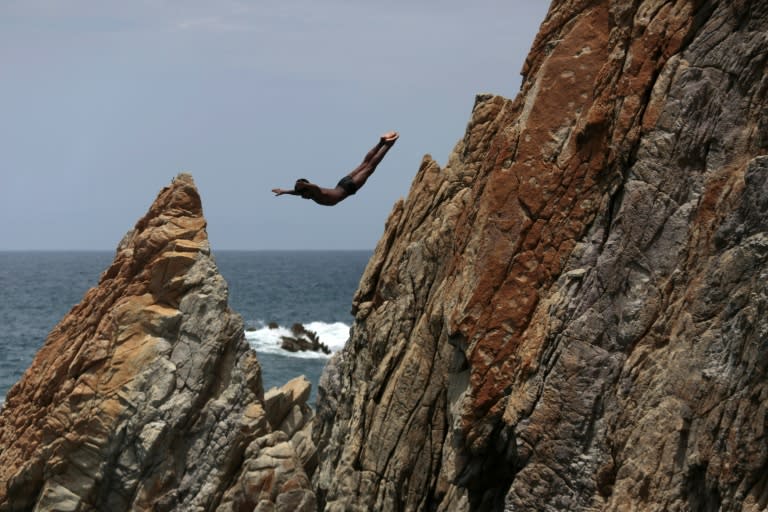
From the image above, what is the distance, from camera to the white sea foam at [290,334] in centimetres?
5959

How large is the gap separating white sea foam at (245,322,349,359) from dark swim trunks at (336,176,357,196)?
40070 millimetres

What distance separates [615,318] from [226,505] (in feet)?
31.1

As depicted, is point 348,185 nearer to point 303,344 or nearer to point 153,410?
point 153,410

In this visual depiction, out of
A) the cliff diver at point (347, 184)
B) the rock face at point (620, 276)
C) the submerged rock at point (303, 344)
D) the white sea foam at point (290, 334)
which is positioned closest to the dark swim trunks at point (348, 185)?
the cliff diver at point (347, 184)

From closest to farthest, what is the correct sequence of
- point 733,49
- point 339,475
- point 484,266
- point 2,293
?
point 733,49, point 484,266, point 339,475, point 2,293

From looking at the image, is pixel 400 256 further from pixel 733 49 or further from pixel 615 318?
pixel 733 49

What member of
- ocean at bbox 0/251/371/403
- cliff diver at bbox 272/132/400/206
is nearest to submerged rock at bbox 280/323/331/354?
ocean at bbox 0/251/371/403

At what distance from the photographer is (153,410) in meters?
19.2

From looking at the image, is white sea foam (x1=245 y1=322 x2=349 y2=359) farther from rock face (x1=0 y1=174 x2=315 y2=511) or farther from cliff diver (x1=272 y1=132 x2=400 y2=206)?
cliff diver (x1=272 y1=132 x2=400 y2=206)

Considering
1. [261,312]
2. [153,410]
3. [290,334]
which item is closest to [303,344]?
Answer: [290,334]

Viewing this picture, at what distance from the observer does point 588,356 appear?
1322 cm

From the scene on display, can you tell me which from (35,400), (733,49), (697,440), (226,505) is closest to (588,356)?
(697,440)

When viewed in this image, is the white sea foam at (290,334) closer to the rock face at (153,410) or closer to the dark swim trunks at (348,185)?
the rock face at (153,410)

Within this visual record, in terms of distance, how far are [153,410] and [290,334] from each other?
49.9 meters
